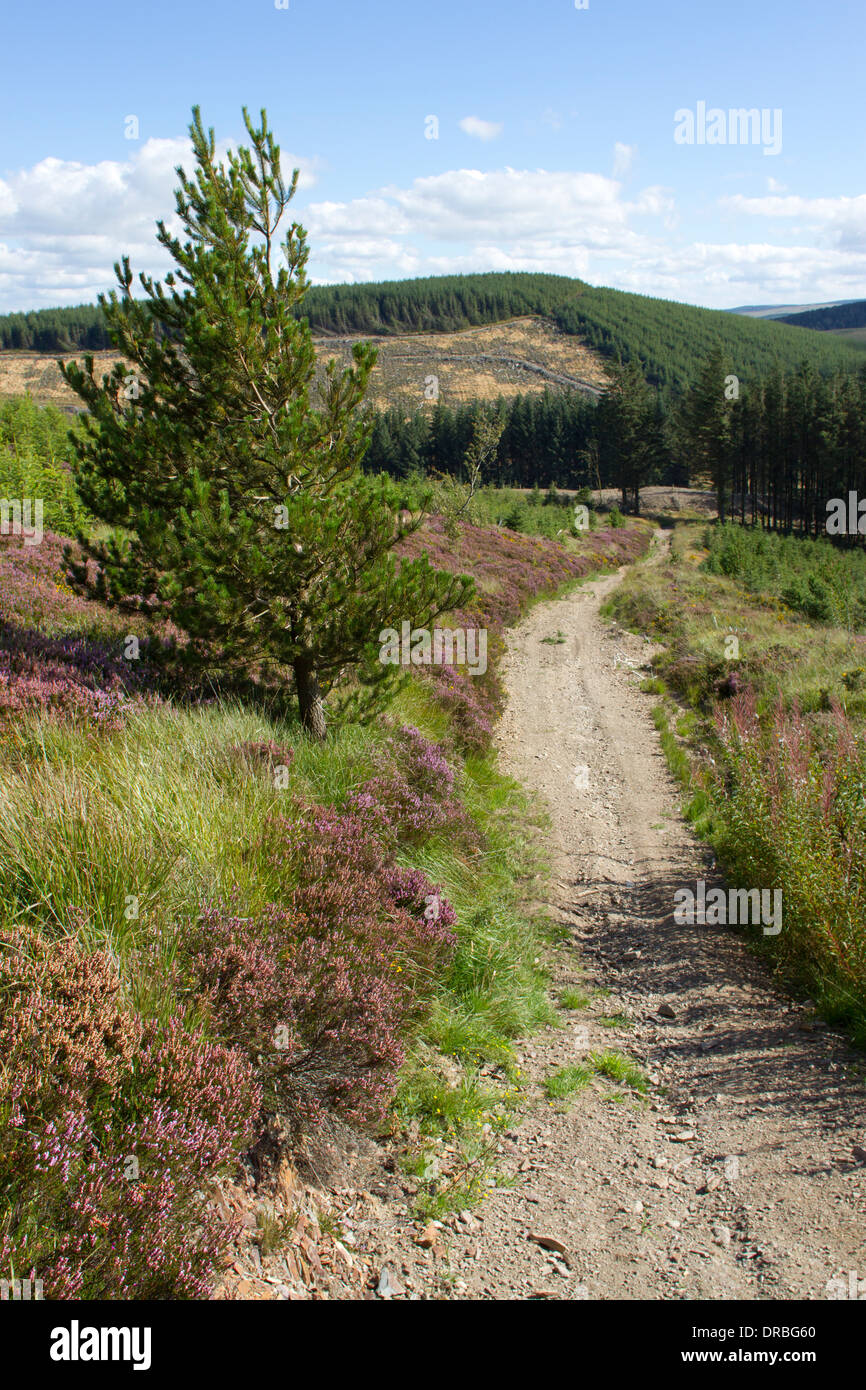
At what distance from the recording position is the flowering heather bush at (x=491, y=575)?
11.5 meters

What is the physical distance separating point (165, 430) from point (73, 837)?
3858 mm

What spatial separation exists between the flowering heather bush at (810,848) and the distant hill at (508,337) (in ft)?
409

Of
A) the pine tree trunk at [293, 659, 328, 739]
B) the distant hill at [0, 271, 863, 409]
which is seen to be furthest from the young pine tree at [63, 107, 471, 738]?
the distant hill at [0, 271, 863, 409]

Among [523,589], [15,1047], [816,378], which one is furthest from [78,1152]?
[816,378]

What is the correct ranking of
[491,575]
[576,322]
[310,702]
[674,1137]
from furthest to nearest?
1. [576,322]
2. [491,575]
3. [310,702]
4. [674,1137]

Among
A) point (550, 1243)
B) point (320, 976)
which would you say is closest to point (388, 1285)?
point (550, 1243)

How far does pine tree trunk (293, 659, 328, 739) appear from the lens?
7.55 m

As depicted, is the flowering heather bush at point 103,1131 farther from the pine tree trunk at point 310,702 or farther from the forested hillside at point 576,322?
the forested hillside at point 576,322

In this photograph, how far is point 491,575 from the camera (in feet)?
79.9

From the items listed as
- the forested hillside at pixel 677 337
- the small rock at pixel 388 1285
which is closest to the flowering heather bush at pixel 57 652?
the small rock at pixel 388 1285

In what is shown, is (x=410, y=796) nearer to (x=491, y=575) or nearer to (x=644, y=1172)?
(x=644, y=1172)

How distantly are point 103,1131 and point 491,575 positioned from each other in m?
22.4

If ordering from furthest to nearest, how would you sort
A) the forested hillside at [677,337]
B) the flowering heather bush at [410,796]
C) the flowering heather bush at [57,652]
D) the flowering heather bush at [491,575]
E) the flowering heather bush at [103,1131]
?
the forested hillside at [677,337] < the flowering heather bush at [491,575] < the flowering heather bush at [410,796] < the flowering heather bush at [57,652] < the flowering heather bush at [103,1131]
